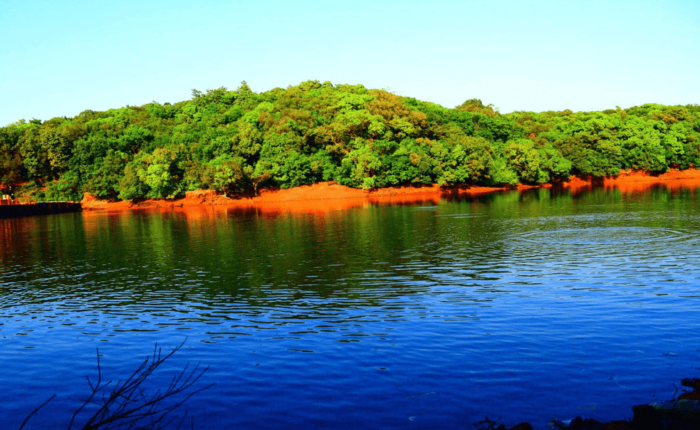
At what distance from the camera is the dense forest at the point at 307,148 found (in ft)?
405

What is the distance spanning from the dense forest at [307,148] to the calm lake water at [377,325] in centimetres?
7524

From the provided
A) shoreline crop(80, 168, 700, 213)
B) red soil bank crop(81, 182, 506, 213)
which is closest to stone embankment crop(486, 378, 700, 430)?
shoreline crop(80, 168, 700, 213)

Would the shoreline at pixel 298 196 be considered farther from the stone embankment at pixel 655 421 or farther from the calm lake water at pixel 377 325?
the stone embankment at pixel 655 421

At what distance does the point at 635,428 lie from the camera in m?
11.8

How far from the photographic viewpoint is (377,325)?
22.3 metres

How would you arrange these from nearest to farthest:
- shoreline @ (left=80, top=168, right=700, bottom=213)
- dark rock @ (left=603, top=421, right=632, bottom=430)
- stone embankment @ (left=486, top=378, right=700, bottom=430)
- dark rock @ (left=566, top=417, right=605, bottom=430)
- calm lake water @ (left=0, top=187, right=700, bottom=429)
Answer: stone embankment @ (left=486, top=378, right=700, bottom=430), dark rock @ (left=603, top=421, right=632, bottom=430), dark rock @ (left=566, top=417, right=605, bottom=430), calm lake water @ (left=0, top=187, right=700, bottom=429), shoreline @ (left=80, top=168, right=700, bottom=213)

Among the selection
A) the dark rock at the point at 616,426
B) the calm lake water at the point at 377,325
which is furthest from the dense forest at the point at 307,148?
the dark rock at the point at 616,426

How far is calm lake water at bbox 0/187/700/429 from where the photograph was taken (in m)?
15.1

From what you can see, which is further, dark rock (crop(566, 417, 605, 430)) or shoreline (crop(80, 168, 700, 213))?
shoreline (crop(80, 168, 700, 213))

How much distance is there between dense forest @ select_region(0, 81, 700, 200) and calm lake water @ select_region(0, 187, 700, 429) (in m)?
75.2

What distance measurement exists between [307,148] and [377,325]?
113 m

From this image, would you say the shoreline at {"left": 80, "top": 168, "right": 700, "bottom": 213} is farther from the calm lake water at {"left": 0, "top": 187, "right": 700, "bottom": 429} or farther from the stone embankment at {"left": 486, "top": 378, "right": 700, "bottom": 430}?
the stone embankment at {"left": 486, "top": 378, "right": 700, "bottom": 430}

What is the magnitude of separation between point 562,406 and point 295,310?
45.3 ft

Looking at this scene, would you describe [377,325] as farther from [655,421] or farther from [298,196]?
[298,196]
